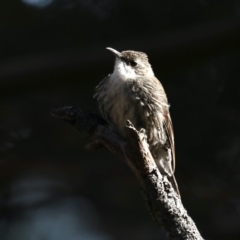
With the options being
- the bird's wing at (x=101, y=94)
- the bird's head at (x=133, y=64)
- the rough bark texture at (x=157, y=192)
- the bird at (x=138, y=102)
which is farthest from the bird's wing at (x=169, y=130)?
the rough bark texture at (x=157, y=192)

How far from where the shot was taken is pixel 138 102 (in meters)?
5.37

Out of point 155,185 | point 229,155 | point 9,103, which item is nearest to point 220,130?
point 229,155

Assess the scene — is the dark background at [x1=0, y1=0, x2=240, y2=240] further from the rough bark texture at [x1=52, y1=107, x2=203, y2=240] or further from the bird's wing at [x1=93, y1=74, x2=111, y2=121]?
the rough bark texture at [x1=52, y1=107, x2=203, y2=240]

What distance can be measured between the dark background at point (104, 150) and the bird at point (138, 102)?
0.32 meters

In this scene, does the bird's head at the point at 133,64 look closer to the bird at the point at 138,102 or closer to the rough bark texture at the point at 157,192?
the bird at the point at 138,102

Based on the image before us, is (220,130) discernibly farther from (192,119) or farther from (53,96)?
(53,96)

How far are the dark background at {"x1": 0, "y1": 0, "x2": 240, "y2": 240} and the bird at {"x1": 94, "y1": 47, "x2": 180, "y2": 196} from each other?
0.32 m

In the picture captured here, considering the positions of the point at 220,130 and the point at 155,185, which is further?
the point at 220,130

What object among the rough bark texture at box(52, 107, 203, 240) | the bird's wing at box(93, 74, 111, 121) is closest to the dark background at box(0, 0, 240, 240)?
the bird's wing at box(93, 74, 111, 121)

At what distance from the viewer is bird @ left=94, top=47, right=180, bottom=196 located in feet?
17.5

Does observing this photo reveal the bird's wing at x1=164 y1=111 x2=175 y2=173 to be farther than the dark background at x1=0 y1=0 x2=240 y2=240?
No

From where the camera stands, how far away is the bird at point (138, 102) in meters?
5.32

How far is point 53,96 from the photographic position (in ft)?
20.1

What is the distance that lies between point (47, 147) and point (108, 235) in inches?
30.9
